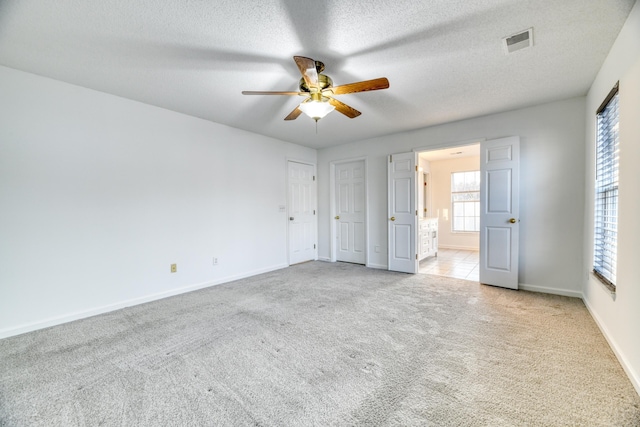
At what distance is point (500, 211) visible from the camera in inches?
146

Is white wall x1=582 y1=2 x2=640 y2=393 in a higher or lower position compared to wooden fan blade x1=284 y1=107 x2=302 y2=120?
lower

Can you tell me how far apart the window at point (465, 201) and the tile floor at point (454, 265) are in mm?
854

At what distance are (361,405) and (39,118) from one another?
383 centimetres

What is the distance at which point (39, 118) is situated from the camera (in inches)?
104

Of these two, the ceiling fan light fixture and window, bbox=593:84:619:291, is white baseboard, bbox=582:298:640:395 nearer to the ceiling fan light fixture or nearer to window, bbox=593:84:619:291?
window, bbox=593:84:619:291

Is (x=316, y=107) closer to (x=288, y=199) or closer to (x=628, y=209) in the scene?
(x=628, y=209)

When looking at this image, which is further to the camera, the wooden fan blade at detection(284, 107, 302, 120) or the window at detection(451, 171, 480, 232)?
the window at detection(451, 171, 480, 232)

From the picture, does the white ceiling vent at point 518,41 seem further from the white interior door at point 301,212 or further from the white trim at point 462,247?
the white trim at point 462,247

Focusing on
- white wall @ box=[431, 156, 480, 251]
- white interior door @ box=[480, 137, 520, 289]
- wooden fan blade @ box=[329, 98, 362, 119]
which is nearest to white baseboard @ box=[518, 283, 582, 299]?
white interior door @ box=[480, 137, 520, 289]

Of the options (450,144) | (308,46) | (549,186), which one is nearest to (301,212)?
(450,144)

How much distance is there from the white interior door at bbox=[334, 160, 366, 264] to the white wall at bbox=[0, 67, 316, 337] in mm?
2039

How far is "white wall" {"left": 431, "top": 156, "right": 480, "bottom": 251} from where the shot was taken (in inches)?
280

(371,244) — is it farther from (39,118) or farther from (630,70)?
(39,118)

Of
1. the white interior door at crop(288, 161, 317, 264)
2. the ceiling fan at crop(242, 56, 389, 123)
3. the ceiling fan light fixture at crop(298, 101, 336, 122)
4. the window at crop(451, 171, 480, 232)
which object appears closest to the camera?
the ceiling fan at crop(242, 56, 389, 123)
